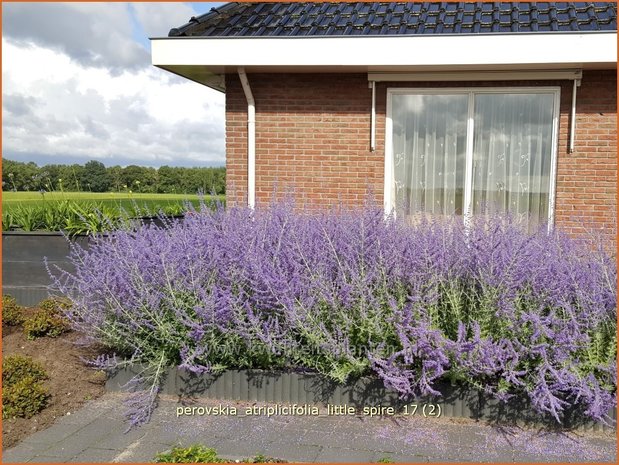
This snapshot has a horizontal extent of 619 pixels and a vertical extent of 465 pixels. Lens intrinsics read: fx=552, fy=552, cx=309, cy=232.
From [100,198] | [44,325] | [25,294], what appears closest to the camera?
[44,325]

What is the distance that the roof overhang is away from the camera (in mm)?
6082

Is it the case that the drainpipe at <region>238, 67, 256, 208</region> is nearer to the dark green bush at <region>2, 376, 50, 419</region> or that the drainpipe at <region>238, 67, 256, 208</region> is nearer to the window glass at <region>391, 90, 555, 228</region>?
the window glass at <region>391, 90, 555, 228</region>

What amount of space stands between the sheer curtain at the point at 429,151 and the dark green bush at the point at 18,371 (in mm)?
4571

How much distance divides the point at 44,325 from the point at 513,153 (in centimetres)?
584

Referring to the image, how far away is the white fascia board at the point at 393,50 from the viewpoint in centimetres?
607

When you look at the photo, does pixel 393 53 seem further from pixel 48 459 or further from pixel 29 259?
pixel 29 259

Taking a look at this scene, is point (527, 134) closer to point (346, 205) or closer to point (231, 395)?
point (346, 205)

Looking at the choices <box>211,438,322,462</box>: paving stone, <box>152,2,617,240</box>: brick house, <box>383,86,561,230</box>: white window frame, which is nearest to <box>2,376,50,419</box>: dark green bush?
<box>211,438,322,462</box>: paving stone

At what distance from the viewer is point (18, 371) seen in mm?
4246

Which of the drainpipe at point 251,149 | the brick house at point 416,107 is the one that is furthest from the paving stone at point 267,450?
Answer: the drainpipe at point 251,149

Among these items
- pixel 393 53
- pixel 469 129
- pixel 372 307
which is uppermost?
pixel 393 53

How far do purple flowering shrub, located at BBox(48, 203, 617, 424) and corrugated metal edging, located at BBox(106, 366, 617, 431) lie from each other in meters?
0.10

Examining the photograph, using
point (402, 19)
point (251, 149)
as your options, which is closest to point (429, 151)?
point (402, 19)

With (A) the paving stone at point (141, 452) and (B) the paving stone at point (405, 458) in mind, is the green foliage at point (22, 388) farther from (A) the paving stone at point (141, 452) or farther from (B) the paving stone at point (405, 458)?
(B) the paving stone at point (405, 458)
